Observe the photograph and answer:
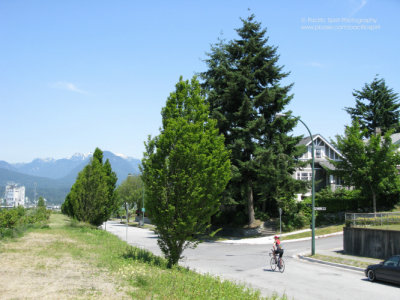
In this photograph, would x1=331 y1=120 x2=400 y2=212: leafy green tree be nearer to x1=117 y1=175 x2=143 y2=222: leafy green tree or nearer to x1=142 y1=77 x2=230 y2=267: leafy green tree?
x1=142 y1=77 x2=230 y2=267: leafy green tree

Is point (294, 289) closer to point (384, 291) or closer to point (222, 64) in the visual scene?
point (384, 291)

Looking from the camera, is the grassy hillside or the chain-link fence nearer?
the grassy hillside

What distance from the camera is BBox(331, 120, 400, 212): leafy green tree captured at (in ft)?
113

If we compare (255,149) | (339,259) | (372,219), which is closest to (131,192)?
(255,149)

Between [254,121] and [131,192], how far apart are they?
3868cm

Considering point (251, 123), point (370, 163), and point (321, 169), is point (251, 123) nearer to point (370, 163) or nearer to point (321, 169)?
point (370, 163)

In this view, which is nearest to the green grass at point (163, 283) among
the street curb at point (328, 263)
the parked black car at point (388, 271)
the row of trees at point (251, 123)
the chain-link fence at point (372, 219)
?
the parked black car at point (388, 271)

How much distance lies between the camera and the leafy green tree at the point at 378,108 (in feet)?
210

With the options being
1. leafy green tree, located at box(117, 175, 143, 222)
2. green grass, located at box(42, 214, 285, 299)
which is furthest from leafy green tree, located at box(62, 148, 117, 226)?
leafy green tree, located at box(117, 175, 143, 222)

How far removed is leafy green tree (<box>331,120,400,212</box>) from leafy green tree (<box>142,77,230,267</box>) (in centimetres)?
2450

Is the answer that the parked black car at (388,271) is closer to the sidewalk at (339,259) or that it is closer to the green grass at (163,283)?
the sidewalk at (339,259)

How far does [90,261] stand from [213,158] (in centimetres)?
→ 718

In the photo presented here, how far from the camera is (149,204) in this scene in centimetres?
1502

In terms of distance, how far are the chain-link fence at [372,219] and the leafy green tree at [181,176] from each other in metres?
12.8
